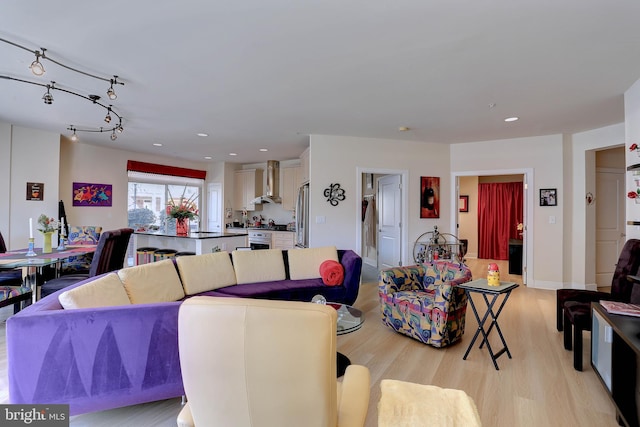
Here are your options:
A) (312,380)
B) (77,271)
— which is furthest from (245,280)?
(312,380)

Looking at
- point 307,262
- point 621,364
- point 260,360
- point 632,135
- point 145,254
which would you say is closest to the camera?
point 260,360

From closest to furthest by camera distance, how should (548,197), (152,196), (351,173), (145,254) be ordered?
1. (548,197)
2. (145,254)
3. (351,173)
4. (152,196)

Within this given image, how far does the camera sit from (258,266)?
380cm

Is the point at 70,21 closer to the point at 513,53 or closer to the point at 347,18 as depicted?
the point at 347,18

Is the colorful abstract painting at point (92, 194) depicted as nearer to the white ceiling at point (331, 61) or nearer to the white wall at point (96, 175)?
the white wall at point (96, 175)

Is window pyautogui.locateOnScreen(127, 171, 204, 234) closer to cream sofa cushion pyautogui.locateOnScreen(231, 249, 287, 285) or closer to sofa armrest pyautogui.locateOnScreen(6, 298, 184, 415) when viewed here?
cream sofa cushion pyautogui.locateOnScreen(231, 249, 287, 285)

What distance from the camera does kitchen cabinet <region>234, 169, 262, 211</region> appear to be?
8164 millimetres

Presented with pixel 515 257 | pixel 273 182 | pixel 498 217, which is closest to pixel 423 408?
pixel 515 257

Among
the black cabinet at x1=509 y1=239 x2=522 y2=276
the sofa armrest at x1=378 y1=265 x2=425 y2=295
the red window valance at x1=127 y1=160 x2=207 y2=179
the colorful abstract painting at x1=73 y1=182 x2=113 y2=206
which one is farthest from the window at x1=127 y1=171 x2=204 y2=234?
the black cabinet at x1=509 y1=239 x2=522 y2=276

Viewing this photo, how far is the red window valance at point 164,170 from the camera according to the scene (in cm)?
689

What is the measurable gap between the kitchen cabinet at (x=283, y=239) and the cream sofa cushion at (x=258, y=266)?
3.16 m

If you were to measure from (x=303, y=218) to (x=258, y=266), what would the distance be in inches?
81.7

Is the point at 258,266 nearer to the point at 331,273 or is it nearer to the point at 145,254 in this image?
the point at 331,273

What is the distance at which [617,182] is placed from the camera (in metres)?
5.42
